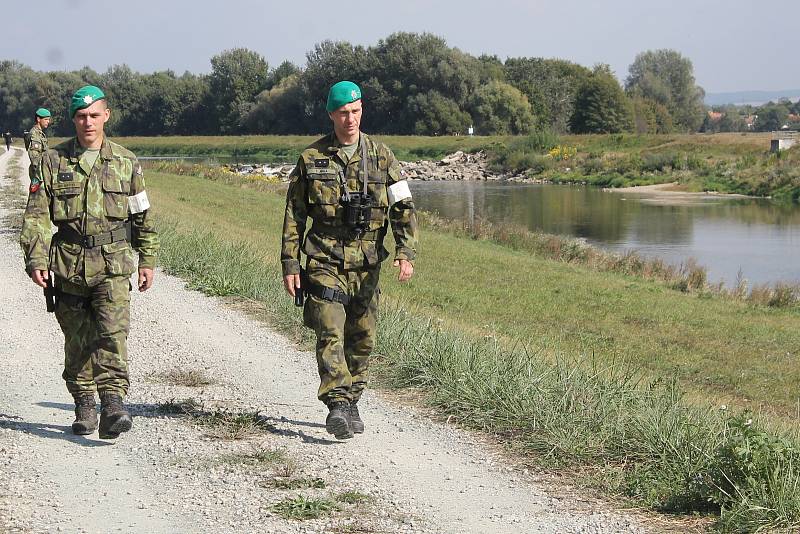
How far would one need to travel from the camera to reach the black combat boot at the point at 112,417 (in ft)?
20.4

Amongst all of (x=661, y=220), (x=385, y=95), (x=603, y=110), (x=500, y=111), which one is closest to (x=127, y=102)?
(x=385, y=95)

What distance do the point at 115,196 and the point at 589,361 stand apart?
5354mm

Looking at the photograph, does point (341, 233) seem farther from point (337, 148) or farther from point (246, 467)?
point (246, 467)

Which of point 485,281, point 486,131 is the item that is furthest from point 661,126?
point 485,281

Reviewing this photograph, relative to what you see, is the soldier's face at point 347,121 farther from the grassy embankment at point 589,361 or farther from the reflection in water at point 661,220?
the reflection in water at point 661,220

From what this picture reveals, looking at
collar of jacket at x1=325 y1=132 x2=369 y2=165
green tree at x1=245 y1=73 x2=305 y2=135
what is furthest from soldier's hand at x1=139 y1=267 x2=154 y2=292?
green tree at x1=245 y1=73 x2=305 y2=135

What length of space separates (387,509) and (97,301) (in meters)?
2.19

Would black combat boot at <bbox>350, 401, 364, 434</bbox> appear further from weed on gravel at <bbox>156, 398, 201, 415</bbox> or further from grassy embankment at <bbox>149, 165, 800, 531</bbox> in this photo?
weed on gravel at <bbox>156, 398, 201, 415</bbox>

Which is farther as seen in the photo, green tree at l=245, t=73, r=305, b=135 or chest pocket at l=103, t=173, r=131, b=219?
green tree at l=245, t=73, r=305, b=135

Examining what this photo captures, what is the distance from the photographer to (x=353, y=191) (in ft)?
20.5

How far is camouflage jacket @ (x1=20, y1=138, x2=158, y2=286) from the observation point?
6086mm

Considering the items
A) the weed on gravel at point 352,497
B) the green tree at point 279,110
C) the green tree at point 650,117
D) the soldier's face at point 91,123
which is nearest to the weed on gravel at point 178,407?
the soldier's face at point 91,123

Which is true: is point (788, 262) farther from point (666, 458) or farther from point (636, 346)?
point (666, 458)

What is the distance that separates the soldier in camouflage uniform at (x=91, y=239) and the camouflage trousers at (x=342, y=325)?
3.44 feet
